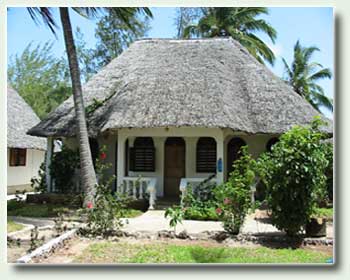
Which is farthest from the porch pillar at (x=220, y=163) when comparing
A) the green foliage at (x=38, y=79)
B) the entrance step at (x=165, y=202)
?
the green foliage at (x=38, y=79)

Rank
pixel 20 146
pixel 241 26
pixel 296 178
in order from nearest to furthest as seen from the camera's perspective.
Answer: pixel 296 178
pixel 20 146
pixel 241 26

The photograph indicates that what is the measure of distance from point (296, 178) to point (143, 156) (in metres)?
7.43

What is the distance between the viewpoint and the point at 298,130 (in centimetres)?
824

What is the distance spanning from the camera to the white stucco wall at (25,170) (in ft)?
61.8

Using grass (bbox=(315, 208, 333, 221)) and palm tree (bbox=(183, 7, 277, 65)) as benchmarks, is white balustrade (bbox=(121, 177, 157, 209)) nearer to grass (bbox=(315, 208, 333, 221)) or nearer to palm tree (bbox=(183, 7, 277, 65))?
grass (bbox=(315, 208, 333, 221))

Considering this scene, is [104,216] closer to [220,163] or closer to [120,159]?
[120,159]

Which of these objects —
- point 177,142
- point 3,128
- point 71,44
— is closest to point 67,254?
point 3,128

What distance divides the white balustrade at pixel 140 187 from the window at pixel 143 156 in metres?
1.58

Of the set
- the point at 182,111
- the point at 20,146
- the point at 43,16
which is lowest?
the point at 20,146

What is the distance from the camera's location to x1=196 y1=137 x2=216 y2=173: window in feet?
47.3

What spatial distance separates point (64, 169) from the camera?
13.9 meters

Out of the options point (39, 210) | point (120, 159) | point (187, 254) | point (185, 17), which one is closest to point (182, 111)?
point (120, 159)

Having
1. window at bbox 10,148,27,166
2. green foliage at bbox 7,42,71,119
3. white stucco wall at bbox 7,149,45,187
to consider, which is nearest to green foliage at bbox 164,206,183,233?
white stucco wall at bbox 7,149,45,187

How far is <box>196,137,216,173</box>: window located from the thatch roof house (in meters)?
0.03
